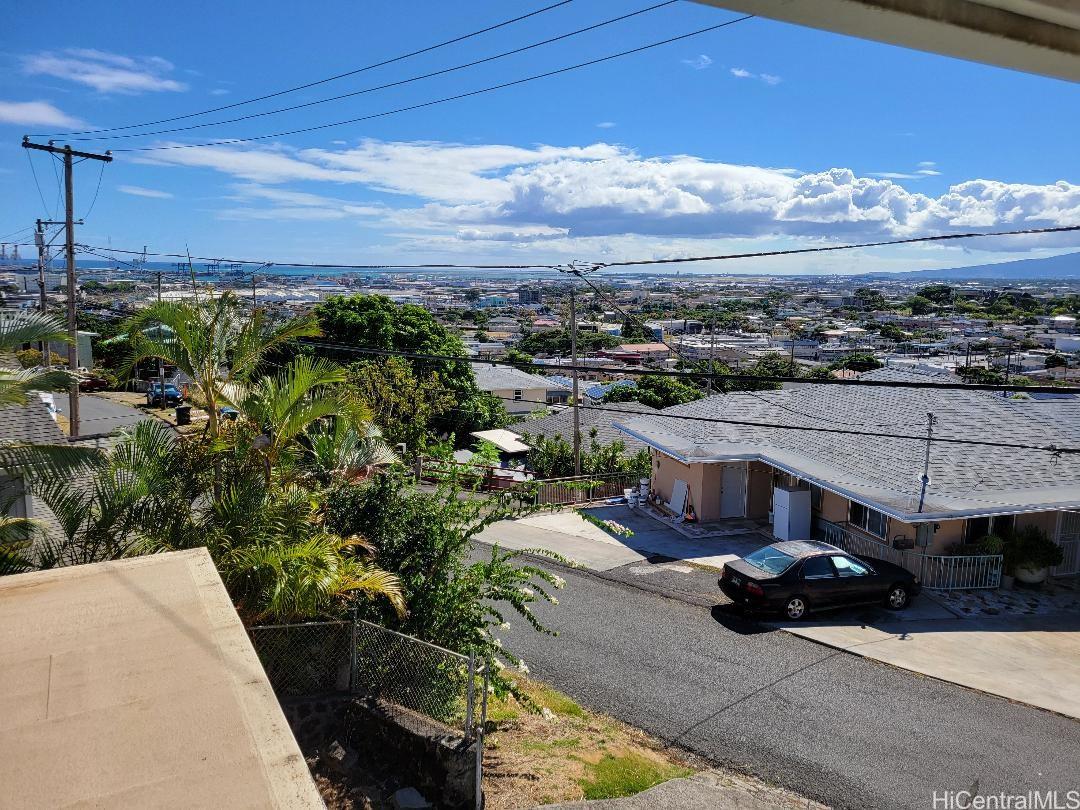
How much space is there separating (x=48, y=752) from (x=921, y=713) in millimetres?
10034

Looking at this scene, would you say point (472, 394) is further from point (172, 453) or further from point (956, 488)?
point (172, 453)

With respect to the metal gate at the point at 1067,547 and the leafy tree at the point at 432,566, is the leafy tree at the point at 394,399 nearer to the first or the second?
the leafy tree at the point at 432,566

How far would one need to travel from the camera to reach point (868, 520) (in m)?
17.6

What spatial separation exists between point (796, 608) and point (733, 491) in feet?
22.4

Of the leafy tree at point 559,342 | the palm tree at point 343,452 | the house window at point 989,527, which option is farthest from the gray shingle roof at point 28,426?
the leafy tree at point 559,342

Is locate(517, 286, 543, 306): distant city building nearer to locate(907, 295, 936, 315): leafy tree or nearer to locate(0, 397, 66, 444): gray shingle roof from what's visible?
locate(0, 397, 66, 444): gray shingle roof

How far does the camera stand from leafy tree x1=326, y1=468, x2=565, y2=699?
9312mm

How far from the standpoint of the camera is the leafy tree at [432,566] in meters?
9.31

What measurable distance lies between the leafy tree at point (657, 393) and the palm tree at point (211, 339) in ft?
126

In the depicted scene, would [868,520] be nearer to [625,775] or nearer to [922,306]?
[625,775]

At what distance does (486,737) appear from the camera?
9.27 meters

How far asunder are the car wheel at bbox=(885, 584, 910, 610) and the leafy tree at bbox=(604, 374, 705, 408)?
3221cm

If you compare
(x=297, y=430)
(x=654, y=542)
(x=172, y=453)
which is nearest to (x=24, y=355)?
(x=172, y=453)

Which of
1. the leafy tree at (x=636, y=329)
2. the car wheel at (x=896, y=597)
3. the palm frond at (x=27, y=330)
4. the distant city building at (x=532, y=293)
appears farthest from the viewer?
the distant city building at (x=532, y=293)
